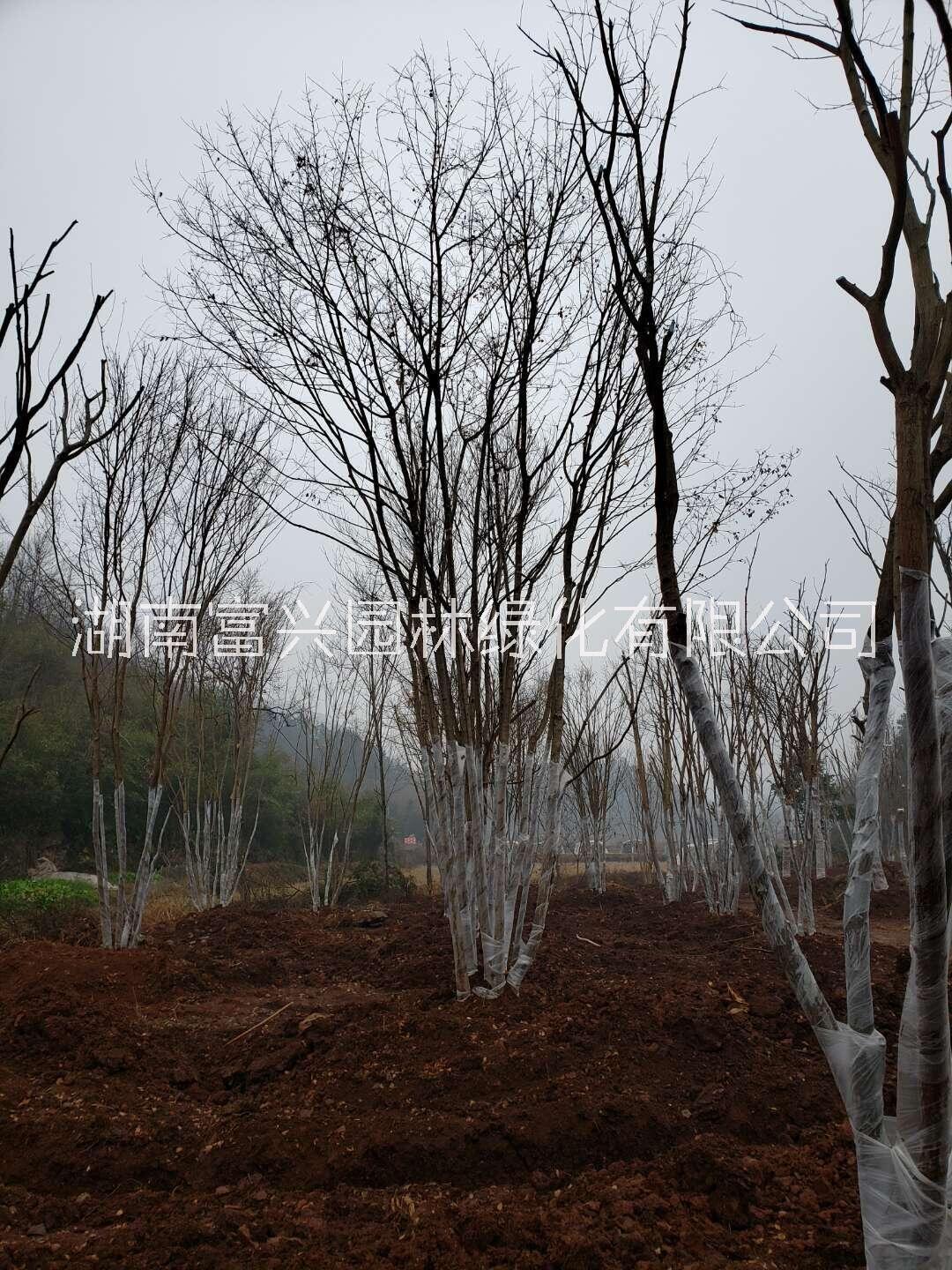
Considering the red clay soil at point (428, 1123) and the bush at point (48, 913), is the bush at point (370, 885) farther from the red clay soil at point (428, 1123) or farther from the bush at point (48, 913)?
the red clay soil at point (428, 1123)

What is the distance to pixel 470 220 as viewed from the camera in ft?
13.5

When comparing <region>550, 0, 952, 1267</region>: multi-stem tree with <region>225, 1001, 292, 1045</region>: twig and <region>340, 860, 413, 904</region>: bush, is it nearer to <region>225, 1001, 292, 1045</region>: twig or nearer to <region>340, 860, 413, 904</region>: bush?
<region>225, 1001, 292, 1045</region>: twig


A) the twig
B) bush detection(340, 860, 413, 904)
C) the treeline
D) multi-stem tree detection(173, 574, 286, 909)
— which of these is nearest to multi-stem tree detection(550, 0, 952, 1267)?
the twig

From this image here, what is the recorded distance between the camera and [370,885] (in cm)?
1357

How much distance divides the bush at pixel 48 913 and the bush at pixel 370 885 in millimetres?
4165

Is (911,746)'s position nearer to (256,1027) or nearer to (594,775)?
(256,1027)

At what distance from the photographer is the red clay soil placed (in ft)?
7.09

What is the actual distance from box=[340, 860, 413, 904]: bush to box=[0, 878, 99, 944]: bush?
416 centimetres

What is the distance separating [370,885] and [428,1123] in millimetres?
11067

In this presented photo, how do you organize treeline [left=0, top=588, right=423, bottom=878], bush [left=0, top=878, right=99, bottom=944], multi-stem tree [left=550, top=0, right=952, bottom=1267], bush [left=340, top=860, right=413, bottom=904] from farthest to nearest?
treeline [left=0, top=588, right=423, bottom=878] < bush [left=340, top=860, right=413, bottom=904] < bush [left=0, top=878, right=99, bottom=944] < multi-stem tree [left=550, top=0, right=952, bottom=1267]

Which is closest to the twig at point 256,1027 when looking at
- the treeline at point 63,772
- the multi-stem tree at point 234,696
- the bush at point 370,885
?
the multi-stem tree at point 234,696

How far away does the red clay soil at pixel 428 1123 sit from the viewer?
7.09ft

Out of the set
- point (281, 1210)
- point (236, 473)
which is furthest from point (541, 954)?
point (236, 473)

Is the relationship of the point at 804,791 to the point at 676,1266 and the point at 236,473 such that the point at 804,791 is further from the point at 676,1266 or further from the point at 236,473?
the point at 676,1266
